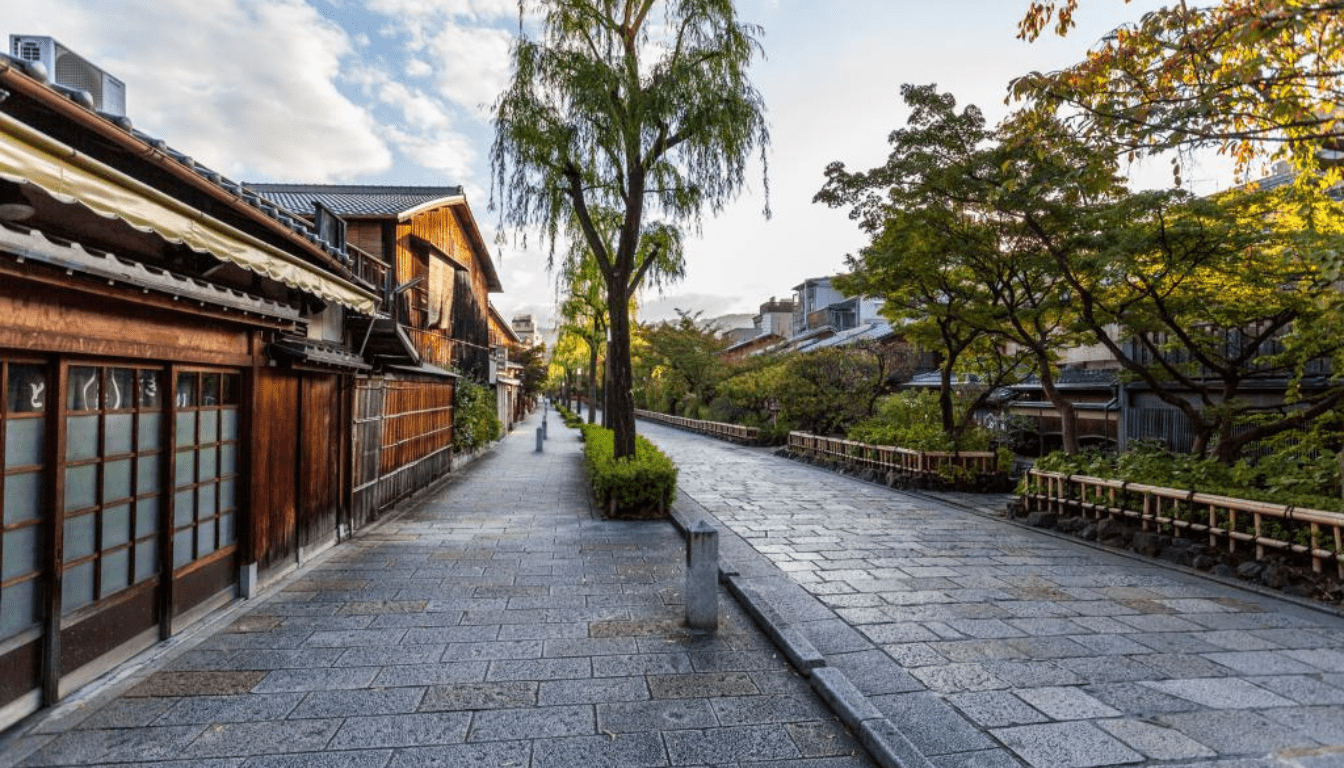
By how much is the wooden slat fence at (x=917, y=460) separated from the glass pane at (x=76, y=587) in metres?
15.0

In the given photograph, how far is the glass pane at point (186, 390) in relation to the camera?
5805mm

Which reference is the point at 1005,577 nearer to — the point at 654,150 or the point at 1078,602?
the point at 1078,602

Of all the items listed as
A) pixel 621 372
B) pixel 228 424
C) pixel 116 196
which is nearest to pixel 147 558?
pixel 228 424

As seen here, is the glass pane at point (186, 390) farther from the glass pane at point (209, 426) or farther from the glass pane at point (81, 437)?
the glass pane at point (81, 437)

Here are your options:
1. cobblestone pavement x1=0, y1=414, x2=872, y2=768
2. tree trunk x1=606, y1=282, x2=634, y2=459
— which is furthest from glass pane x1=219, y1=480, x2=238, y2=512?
tree trunk x1=606, y1=282, x2=634, y2=459

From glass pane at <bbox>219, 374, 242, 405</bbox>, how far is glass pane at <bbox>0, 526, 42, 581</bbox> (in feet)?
7.97

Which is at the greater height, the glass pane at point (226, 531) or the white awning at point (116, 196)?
the white awning at point (116, 196)

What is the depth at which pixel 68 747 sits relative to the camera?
385cm

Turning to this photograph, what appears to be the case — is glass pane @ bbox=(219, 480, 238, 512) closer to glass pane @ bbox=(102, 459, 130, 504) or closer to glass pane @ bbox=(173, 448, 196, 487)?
glass pane @ bbox=(173, 448, 196, 487)

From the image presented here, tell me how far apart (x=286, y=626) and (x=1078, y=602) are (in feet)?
26.6

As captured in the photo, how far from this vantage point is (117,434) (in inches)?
197

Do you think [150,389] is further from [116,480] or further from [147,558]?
[147,558]

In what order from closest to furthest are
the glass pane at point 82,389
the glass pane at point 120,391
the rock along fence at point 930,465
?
1. the glass pane at point 82,389
2. the glass pane at point 120,391
3. the rock along fence at point 930,465

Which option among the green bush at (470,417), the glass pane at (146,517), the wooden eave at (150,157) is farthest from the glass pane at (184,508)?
the green bush at (470,417)
